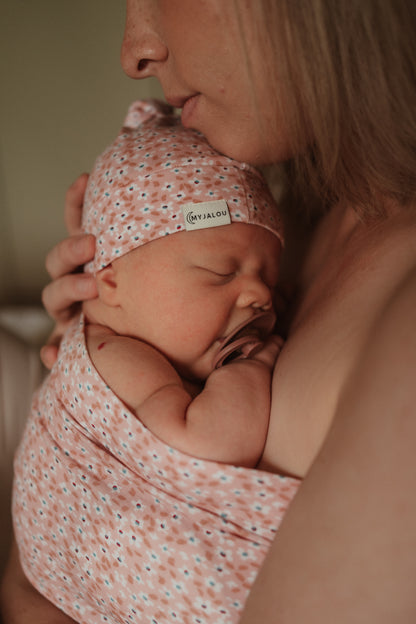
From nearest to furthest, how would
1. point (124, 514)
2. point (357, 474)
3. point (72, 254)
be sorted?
point (357, 474), point (124, 514), point (72, 254)

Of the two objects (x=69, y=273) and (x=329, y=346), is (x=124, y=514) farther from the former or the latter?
(x=69, y=273)

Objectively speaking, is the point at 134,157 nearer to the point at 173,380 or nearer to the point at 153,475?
the point at 173,380

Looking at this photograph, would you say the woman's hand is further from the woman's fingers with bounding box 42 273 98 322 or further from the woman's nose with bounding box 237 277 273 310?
the woman's nose with bounding box 237 277 273 310

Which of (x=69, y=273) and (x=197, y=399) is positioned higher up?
(x=69, y=273)

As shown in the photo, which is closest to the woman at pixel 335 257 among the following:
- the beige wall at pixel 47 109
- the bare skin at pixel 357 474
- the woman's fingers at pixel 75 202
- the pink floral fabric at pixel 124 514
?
the bare skin at pixel 357 474

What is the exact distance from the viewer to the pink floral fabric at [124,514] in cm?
79

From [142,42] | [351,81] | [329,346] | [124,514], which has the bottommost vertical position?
[124,514]

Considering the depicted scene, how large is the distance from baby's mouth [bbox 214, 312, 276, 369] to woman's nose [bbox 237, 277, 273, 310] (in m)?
0.03

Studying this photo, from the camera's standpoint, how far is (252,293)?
1.00m

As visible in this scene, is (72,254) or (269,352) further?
(72,254)

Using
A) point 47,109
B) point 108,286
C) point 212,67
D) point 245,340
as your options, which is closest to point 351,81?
point 212,67

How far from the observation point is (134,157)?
1051 millimetres

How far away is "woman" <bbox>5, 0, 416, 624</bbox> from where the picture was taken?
575 mm

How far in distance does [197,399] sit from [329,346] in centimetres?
25
